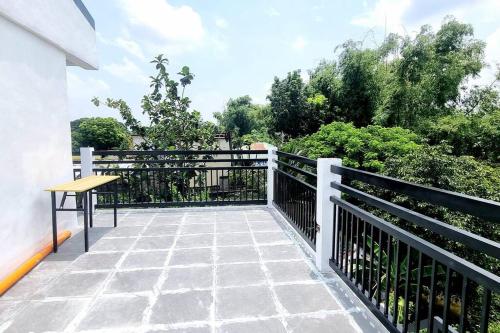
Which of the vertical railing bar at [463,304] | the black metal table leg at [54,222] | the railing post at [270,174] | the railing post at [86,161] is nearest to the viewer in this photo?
the vertical railing bar at [463,304]

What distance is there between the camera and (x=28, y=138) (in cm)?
281

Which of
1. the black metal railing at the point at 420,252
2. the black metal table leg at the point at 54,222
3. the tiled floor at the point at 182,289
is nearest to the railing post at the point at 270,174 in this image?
the tiled floor at the point at 182,289

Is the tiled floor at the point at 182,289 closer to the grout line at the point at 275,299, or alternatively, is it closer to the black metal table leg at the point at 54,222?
the grout line at the point at 275,299

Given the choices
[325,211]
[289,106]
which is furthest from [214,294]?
[289,106]

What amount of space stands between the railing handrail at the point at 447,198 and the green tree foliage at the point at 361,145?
7.88 meters

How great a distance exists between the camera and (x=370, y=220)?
1.89 metres

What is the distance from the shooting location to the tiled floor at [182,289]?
6.16 feet

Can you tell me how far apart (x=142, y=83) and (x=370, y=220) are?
8.01 m

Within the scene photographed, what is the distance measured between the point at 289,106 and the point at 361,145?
6.35m

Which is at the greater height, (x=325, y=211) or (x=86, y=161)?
(x=86, y=161)

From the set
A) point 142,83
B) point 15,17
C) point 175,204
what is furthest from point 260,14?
point 15,17

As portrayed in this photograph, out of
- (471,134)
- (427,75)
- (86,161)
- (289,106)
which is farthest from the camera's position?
(289,106)

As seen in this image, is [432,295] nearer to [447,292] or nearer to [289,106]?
[447,292]

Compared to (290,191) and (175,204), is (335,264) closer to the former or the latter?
(290,191)
